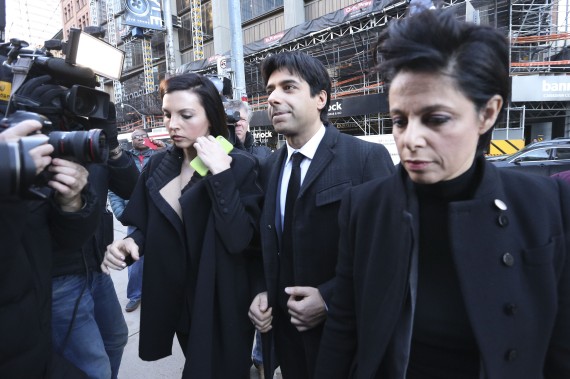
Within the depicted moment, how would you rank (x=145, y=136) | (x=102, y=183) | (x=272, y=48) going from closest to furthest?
(x=102, y=183), (x=145, y=136), (x=272, y=48)

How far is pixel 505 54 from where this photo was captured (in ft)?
3.35

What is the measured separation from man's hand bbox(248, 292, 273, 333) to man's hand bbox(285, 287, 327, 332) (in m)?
0.17

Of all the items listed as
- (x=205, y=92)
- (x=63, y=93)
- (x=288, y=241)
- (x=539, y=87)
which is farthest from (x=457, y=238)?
(x=539, y=87)

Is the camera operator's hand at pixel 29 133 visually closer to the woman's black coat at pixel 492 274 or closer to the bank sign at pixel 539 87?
the woman's black coat at pixel 492 274

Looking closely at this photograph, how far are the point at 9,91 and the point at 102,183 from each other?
0.75m

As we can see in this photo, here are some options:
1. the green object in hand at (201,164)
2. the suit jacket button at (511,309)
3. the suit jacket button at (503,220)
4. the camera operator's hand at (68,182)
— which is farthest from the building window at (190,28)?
the suit jacket button at (511,309)

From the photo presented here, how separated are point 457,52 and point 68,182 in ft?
4.56

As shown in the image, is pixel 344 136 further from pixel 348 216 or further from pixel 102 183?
pixel 102 183

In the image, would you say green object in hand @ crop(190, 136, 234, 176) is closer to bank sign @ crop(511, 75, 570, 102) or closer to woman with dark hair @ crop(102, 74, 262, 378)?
woman with dark hair @ crop(102, 74, 262, 378)

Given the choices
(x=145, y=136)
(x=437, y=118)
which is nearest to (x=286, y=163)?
(x=437, y=118)

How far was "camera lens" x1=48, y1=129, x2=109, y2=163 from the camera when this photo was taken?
1217mm

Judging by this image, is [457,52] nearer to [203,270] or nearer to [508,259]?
[508,259]

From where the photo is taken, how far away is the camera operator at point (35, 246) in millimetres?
1066

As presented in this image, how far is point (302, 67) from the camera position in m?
1.85
